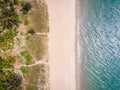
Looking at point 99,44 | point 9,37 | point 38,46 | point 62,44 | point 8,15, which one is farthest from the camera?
point 99,44

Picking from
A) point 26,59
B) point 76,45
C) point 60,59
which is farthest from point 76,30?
point 26,59

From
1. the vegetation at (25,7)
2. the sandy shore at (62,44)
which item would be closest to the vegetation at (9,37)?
the vegetation at (25,7)

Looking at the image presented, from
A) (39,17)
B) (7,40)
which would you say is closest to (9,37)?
(7,40)

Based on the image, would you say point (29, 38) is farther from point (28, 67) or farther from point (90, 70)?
point (90, 70)

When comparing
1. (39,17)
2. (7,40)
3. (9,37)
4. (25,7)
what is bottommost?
(7,40)

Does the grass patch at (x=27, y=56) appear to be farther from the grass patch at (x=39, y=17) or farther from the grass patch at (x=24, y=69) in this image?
the grass patch at (x=39, y=17)

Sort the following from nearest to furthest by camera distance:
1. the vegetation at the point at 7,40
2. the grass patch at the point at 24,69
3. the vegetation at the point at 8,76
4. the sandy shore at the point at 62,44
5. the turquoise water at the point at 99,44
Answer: the vegetation at the point at 8,76, the vegetation at the point at 7,40, the grass patch at the point at 24,69, the sandy shore at the point at 62,44, the turquoise water at the point at 99,44

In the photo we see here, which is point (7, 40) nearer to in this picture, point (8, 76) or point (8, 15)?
point (8, 15)
